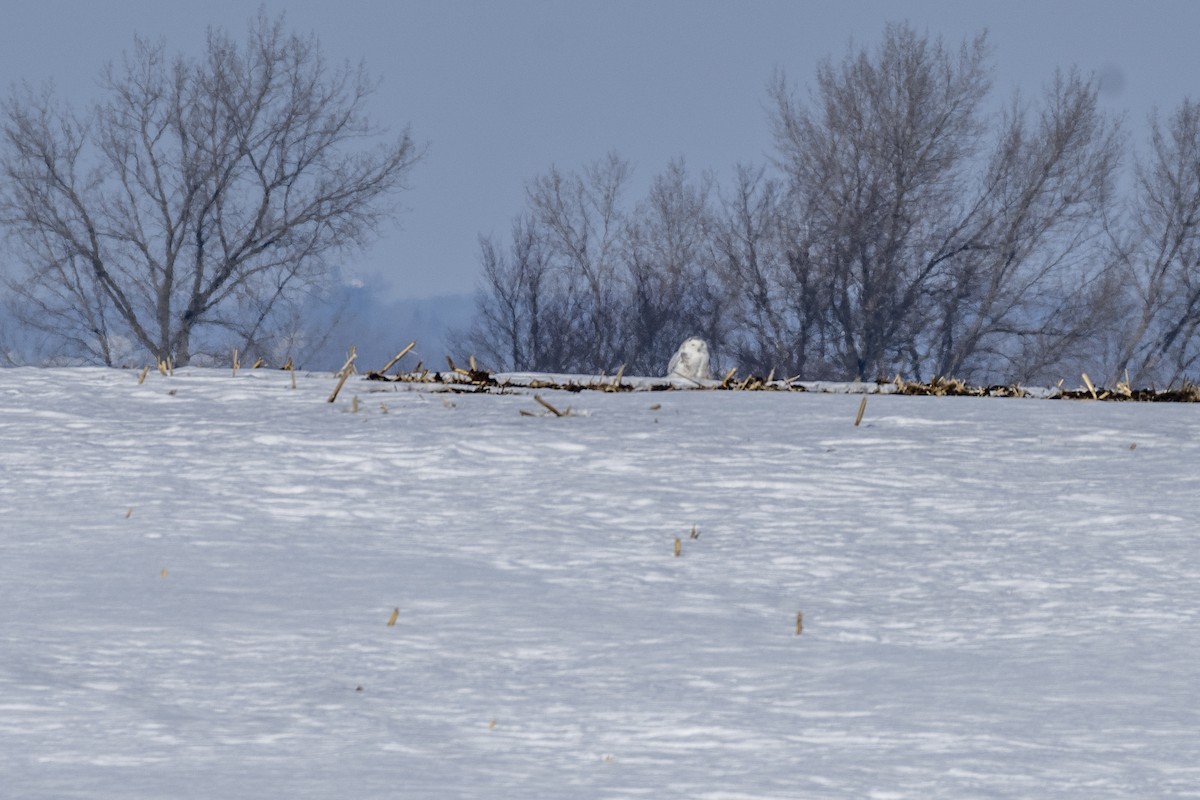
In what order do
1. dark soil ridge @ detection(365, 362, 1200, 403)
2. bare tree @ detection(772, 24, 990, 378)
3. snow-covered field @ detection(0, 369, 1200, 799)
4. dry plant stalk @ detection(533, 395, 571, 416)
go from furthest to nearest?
1. bare tree @ detection(772, 24, 990, 378)
2. dark soil ridge @ detection(365, 362, 1200, 403)
3. dry plant stalk @ detection(533, 395, 571, 416)
4. snow-covered field @ detection(0, 369, 1200, 799)

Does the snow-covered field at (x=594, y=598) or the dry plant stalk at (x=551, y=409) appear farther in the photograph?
the dry plant stalk at (x=551, y=409)

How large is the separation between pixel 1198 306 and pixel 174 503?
26.5 metres

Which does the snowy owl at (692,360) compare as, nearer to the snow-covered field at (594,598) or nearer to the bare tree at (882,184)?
the snow-covered field at (594,598)

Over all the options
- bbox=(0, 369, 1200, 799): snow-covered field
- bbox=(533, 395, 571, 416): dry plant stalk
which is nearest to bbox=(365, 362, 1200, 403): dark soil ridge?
bbox=(0, 369, 1200, 799): snow-covered field

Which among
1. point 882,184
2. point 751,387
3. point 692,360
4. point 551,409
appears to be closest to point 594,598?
point 551,409

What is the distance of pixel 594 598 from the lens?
11.0 feet

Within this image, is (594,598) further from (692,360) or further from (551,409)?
(692,360)

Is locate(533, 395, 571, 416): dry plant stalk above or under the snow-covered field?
above

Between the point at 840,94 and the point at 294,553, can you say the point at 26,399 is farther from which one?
the point at 840,94

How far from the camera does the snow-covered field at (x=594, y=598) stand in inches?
88.3

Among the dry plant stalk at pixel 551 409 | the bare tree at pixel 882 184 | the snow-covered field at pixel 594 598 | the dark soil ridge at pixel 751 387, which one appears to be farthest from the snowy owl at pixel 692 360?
the bare tree at pixel 882 184

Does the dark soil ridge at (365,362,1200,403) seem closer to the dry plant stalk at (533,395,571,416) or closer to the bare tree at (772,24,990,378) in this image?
the dry plant stalk at (533,395,571,416)

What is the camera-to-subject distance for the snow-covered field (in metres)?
2.24

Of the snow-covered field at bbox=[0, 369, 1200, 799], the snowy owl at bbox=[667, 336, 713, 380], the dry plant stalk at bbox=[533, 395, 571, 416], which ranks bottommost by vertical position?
the snow-covered field at bbox=[0, 369, 1200, 799]
